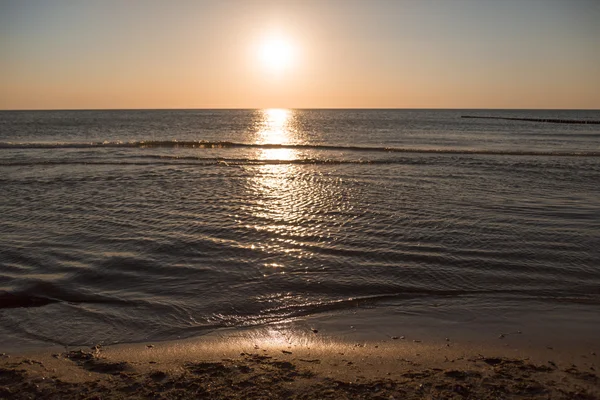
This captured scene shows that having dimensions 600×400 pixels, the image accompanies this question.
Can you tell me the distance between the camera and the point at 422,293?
316 inches

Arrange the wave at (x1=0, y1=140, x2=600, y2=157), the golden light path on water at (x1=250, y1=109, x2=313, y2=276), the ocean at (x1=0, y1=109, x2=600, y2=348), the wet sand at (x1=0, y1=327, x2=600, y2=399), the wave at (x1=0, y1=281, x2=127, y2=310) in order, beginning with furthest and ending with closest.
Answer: the wave at (x1=0, y1=140, x2=600, y2=157), the golden light path on water at (x1=250, y1=109, x2=313, y2=276), the wave at (x1=0, y1=281, x2=127, y2=310), the ocean at (x1=0, y1=109, x2=600, y2=348), the wet sand at (x1=0, y1=327, x2=600, y2=399)

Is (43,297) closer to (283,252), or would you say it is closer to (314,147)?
(283,252)

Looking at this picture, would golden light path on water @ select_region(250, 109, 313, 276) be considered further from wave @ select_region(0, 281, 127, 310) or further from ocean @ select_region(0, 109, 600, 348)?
wave @ select_region(0, 281, 127, 310)

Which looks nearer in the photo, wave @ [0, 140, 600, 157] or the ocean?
the ocean

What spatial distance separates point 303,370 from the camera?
5367 mm

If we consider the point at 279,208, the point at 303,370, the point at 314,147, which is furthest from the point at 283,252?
the point at 314,147

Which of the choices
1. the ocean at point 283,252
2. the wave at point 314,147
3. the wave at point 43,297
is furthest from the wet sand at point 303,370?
the wave at point 314,147

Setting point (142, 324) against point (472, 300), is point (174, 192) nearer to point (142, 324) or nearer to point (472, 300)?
point (142, 324)

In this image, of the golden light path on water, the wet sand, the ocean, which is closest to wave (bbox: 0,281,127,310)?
the ocean

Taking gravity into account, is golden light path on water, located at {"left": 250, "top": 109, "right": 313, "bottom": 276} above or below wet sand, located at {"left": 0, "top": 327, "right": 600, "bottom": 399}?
above

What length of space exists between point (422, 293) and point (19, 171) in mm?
23032

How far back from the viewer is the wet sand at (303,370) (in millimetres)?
4859

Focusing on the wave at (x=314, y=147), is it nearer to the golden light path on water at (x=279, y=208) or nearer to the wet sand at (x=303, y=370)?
the golden light path on water at (x=279, y=208)

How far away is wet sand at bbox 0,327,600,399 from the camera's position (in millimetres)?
4859
